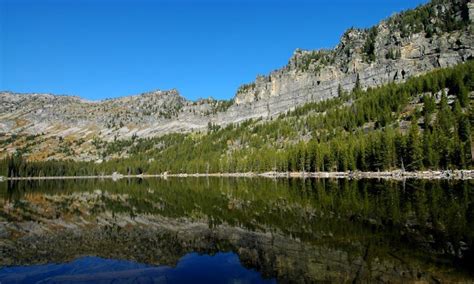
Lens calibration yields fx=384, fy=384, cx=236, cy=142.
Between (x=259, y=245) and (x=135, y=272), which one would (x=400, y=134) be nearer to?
(x=259, y=245)

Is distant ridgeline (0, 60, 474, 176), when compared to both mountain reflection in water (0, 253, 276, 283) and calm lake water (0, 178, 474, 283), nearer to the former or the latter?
calm lake water (0, 178, 474, 283)

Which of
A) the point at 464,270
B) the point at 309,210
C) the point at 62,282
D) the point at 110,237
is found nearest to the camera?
the point at 464,270

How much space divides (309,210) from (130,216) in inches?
871

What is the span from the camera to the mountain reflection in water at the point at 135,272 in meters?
20.2

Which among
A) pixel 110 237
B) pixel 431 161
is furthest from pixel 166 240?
pixel 431 161

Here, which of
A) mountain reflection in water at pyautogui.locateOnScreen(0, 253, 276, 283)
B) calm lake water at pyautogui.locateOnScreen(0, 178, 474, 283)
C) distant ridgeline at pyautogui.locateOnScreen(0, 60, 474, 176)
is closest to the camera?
calm lake water at pyautogui.locateOnScreen(0, 178, 474, 283)

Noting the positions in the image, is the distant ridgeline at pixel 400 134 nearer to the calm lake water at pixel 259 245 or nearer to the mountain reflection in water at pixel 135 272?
the calm lake water at pixel 259 245

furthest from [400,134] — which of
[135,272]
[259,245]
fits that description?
[135,272]

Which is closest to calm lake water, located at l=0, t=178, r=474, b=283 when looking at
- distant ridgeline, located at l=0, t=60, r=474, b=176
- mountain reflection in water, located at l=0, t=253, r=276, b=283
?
mountain reflection in water, located at l=0, t=253, r=276, b=283

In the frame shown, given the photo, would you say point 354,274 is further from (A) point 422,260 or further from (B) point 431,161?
(B) point 431,161

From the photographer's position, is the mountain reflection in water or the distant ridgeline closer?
the mountain reflection in water

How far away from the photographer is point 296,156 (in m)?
159

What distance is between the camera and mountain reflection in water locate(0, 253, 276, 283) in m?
20.2

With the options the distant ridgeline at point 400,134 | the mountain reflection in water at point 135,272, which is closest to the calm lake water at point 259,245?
the mountain reflection in water at point 135,272
